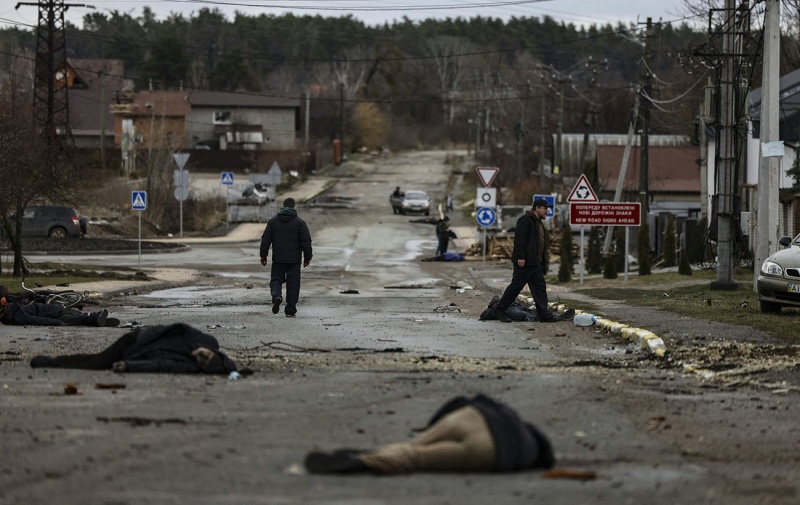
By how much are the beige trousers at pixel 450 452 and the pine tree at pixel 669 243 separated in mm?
32055

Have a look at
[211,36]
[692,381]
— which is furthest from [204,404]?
[211,36]

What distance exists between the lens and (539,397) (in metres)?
10.5

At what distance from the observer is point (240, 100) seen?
11931 cm

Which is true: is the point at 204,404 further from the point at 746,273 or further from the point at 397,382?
the point at 746,273

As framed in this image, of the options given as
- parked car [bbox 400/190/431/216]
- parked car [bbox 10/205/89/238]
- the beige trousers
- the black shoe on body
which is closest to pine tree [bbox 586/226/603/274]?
parked car [bbox 10/205/89/238]

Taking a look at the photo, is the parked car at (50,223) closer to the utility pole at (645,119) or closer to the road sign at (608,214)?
the utility pole at (645,119)

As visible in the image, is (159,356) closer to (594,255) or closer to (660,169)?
(594,255)

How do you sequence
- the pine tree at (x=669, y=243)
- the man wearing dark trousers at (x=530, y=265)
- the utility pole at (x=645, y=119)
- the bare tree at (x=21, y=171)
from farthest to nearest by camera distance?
the utility pole at (x=645, y=119)
the pine tree at (x=669, y=243)
the bare tree at (x=21, y=171)
the man wearing dark trousers at (x=530, y=265)

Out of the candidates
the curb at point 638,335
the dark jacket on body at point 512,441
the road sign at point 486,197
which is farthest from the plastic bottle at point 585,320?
the road sign at point 486,197

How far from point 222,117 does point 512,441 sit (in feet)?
375

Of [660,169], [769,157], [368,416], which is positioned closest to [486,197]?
[769,157]

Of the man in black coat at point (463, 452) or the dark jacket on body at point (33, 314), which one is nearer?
the man in black coat at point (463, 452)

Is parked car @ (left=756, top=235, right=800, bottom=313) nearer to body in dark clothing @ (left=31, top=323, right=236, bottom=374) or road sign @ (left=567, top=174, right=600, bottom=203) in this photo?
body in dark clothing @ (left=31, top=323, right=236, bottom=374)

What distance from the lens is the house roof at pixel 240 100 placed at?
118188mm
